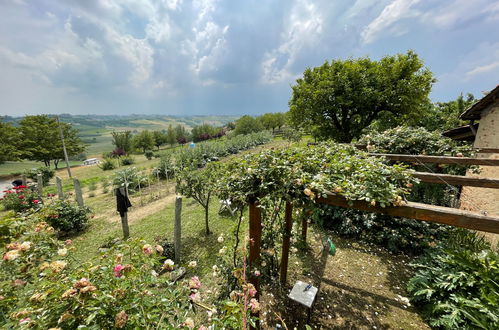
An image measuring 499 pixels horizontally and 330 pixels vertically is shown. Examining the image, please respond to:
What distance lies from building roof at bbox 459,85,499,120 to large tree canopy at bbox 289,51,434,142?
5753mm

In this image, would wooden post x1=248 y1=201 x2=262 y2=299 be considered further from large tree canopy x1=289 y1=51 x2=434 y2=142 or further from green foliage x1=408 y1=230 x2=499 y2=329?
large tree canopy x1=289 y1=51 x2=434 y2=142

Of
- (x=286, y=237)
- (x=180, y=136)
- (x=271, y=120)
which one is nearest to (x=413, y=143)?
(x=286, y=237)

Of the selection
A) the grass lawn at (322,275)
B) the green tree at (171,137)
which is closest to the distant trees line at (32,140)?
the grass lawn at (322,275)

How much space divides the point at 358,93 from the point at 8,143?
→ 105ft

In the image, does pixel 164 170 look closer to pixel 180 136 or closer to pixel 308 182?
pixel 308 182

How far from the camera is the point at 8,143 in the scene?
18.6m

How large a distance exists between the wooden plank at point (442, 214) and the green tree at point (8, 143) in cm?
2858

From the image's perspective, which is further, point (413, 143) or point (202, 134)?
point (202, 134)

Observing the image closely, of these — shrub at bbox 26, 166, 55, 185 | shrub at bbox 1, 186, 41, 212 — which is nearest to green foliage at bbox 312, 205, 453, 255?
shrub at bbox 1, 186, 41, 212

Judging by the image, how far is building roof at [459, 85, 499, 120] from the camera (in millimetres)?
4742

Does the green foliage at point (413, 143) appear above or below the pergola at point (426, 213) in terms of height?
above

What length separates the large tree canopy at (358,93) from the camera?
1055cm

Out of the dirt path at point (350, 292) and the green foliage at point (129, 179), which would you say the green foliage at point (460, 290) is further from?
the green foliage at point (129, 179)

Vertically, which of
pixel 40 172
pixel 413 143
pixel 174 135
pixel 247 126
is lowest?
pixel 40 172
